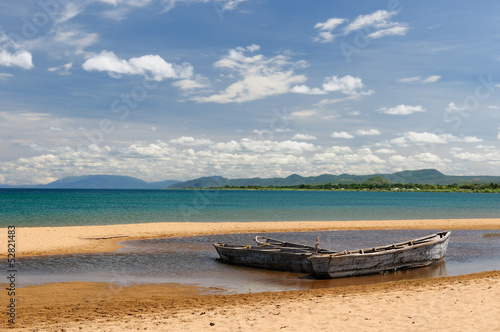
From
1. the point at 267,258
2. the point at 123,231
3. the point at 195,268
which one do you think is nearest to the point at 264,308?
the point at 267,258

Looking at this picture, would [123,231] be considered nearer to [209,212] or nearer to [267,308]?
[267,308]

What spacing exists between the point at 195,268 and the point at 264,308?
9.01 metres

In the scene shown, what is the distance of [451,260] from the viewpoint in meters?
22.4

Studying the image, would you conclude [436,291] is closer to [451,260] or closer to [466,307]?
[466,307]

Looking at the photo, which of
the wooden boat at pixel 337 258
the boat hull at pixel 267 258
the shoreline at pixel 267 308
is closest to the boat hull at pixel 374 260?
the wooden boat at pixel 337 258

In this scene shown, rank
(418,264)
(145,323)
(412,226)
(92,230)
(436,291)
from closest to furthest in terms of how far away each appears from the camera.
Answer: (145,323) < (436,291) < (418,264) < (92,230) < (412,226)

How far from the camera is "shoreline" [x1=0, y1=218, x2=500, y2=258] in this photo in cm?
2556

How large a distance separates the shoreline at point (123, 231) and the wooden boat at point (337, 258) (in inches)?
406

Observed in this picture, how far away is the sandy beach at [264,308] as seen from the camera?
9961 mm

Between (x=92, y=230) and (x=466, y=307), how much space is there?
99.1 ft

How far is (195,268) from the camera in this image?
66.2ft

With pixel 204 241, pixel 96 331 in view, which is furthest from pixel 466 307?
pixel 204 241

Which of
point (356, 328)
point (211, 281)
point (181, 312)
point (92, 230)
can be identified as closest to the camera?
point (356, 328)

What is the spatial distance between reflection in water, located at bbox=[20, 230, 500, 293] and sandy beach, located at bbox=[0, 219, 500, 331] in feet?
5.37
